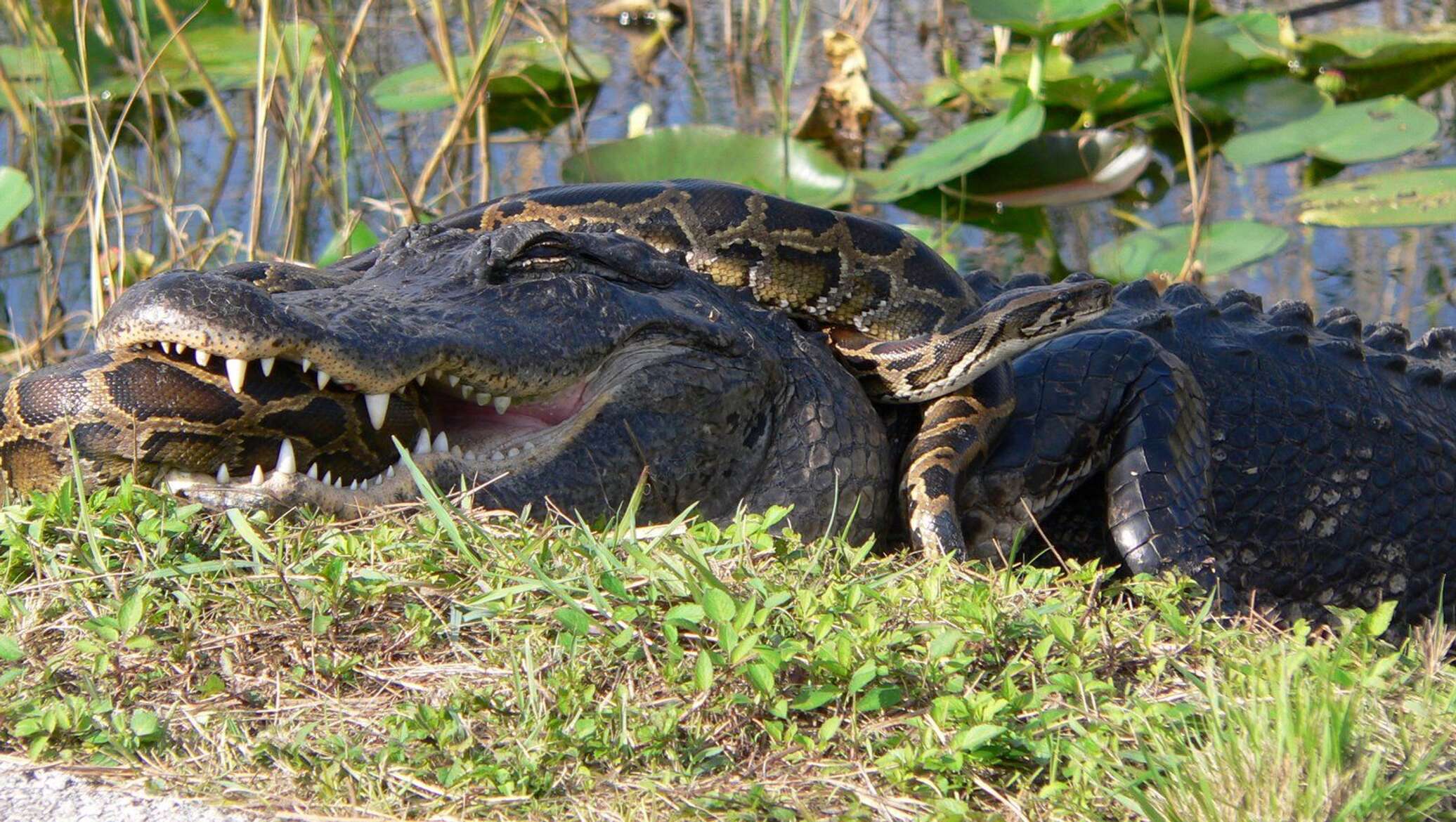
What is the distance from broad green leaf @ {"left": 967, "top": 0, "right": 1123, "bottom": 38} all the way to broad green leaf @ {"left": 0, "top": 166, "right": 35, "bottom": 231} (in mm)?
4679

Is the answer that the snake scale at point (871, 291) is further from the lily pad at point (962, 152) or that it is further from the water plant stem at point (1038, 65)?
the water plant stem at point (1038, 65)

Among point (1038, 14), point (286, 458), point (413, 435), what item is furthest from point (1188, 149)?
point (286, 458)

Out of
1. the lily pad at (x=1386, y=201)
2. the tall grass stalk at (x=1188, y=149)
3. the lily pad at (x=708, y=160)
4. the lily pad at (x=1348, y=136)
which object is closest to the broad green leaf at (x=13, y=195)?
the lily pad at (x=708, y=160)

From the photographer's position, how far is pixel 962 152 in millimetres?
7629

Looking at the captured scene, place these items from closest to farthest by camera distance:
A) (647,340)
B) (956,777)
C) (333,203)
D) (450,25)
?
(956,777)
(647,340)
(333,203)
(450,25)

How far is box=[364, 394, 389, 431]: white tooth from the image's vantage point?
2.93 metres

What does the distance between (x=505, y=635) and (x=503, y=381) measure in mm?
825

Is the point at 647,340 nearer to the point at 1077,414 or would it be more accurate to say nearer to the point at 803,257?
the point at 803,257

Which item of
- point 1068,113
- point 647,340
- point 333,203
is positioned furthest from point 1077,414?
point 1068,113

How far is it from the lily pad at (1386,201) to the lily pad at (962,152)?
1.75 m

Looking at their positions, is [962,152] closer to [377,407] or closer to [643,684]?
[377,407]

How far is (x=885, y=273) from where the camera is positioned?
4203 millimetres

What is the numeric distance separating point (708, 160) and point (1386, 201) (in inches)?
146

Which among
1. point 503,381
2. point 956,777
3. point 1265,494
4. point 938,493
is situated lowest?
point 1265,494
